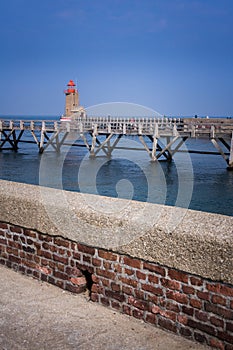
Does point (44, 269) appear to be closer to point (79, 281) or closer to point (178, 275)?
point (79, 281)

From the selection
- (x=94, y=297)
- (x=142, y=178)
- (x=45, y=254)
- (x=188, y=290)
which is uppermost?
(x=188, y=290)

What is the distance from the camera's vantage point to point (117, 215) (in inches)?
125

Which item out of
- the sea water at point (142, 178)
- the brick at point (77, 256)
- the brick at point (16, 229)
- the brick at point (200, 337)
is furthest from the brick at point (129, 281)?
the sea water at point (142, 178)

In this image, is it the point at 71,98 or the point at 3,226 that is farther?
the point at 71,98

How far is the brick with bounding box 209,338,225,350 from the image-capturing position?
2.63 metres

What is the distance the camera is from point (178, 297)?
2.83m

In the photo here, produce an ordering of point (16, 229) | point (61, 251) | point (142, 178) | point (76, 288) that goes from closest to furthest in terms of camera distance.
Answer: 1. point (76, 288)
2. point (61, 251)
3. point (16, 229)
4. point (142, 178)

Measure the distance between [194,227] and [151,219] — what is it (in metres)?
0.34

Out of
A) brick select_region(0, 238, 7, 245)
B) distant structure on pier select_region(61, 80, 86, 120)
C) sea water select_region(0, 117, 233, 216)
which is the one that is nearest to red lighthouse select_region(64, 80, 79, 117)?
distant structure on pier select_region(61, 80, 86, 120)

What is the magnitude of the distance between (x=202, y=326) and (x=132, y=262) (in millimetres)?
645

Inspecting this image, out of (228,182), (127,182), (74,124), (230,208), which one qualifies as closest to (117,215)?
(230,208)

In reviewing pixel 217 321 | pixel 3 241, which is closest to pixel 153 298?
pixel 217 321

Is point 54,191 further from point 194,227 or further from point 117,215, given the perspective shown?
point 194,227

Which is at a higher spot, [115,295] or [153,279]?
[153,279]
